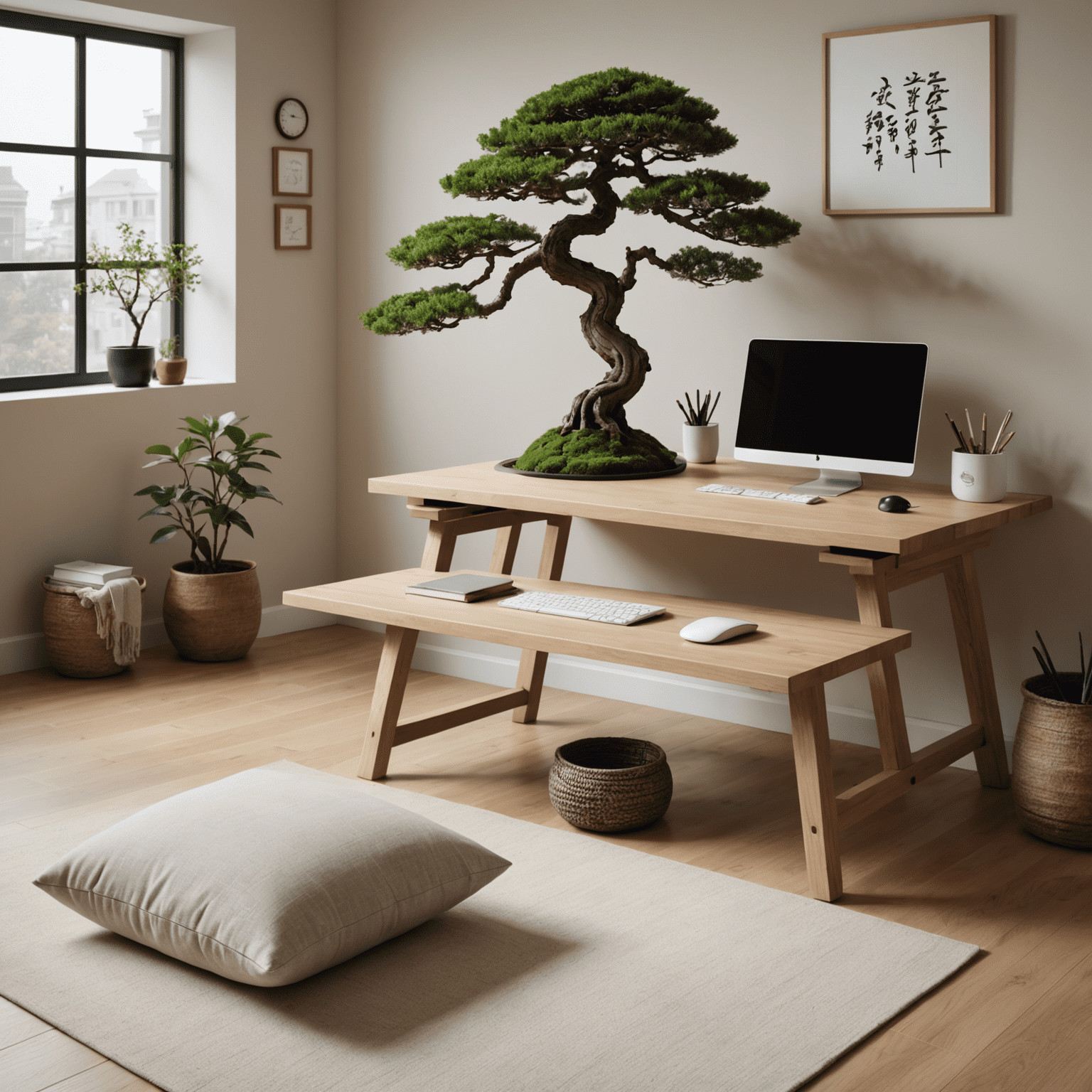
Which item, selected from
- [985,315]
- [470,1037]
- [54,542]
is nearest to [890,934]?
[470,1037]

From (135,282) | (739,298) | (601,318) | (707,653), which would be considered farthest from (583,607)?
(135,282)

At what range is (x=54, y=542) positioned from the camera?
4242mm

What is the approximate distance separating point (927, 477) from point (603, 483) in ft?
2.84

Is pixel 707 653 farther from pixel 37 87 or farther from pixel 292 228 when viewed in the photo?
pixel 37 87

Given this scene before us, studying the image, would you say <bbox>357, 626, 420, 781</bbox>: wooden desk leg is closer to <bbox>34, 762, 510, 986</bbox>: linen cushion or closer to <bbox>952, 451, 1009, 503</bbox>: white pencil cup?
<bbox>34, 762, 510, 986</bbox>: linen cushion

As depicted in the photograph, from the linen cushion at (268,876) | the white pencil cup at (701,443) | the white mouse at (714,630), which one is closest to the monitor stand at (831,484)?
the white pencil cup at (701,443)

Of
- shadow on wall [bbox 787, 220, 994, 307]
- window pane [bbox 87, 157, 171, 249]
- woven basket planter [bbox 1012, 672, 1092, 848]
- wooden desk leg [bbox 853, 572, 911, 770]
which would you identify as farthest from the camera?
window pane [bbox 87, 157, 171, 249]

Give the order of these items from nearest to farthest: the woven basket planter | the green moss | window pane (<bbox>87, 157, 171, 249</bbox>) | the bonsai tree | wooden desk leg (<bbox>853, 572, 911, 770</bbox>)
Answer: the woven basket planter
wooden desk leg (<bbox>853, 572, 911, 770</bbox>)
the bonsai tree
the green moss
window pane (<bbox>87, 157, 171, 249</bbox>)

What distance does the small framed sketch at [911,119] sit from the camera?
10.7 feet

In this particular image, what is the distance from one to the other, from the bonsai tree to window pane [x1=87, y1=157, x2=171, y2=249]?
1.43 m

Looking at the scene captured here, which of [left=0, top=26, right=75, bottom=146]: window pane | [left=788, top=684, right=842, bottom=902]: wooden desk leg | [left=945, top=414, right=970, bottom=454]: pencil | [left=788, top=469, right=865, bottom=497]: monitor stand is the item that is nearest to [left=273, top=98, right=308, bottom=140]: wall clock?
[left=0, top=26, right=75, bottom=146]: window pane

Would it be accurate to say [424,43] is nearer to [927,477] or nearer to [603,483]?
[603,483]

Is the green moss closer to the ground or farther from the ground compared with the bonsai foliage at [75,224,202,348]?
closer to the ground

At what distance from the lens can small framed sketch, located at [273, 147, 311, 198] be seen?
4578 mm
